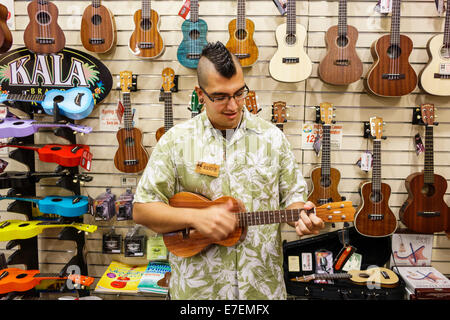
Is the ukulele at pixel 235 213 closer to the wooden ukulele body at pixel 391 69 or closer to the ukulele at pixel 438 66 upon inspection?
the wooden ukulele body at pixel 391 69

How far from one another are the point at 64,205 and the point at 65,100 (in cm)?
90

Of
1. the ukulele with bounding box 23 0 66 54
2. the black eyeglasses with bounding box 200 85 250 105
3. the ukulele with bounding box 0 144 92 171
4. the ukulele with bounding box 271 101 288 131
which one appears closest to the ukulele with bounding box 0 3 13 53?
the ukulele with bounding box 23 0 66 54

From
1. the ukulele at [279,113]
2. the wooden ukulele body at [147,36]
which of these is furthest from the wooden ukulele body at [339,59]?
the wooden ukulele body at [147,36]

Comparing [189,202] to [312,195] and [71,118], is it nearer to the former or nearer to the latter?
[312,195]

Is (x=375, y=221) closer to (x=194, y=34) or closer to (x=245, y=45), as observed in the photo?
(x=245, y=45)

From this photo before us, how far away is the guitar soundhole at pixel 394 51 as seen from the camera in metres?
2.68

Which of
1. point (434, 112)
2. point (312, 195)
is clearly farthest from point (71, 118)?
point (434, 112)

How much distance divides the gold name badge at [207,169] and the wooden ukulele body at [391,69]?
182cm

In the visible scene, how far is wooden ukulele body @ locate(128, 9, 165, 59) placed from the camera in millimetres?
2718

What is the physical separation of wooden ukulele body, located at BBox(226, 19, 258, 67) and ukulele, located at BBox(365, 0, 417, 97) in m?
1.03

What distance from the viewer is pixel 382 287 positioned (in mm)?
2580

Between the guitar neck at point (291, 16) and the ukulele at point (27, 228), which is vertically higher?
the guitar neck at point (291, 16)
